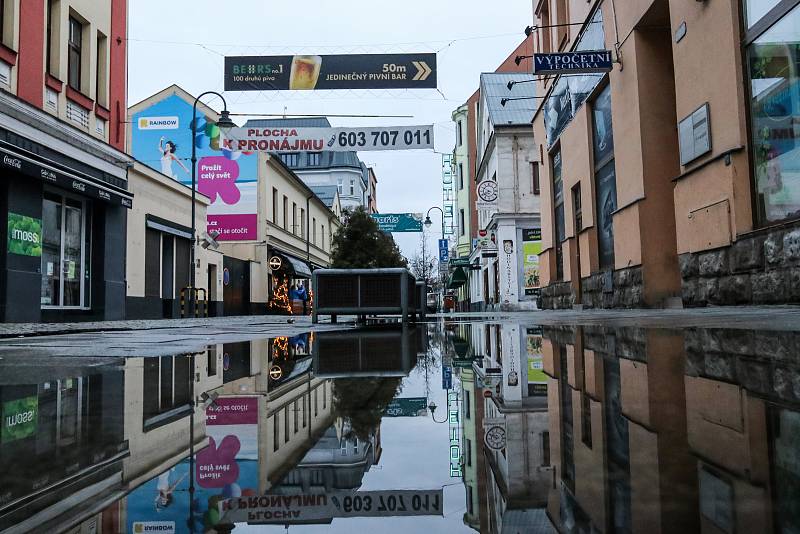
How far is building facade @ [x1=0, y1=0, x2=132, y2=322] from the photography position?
1188 cm

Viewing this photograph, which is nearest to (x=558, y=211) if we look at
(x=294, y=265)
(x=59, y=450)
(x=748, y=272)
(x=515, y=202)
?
(x=515, y=202)

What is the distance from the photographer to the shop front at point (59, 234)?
11.8 meters

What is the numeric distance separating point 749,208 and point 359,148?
10.3 meters

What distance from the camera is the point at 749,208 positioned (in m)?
7.40

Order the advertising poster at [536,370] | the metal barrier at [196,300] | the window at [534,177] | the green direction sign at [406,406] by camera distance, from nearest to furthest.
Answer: the green direction sign at [406,406] < the advertising poster at [536,370] < the metal barrier at [196,300] < the window at [534,177]

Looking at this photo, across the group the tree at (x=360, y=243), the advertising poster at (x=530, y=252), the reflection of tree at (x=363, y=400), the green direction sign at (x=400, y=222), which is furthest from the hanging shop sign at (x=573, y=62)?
the green direction sign at (x=400, y=222)

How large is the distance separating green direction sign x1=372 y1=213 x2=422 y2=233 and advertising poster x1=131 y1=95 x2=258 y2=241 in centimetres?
865

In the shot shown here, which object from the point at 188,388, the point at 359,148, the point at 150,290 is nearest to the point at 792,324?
the point at 188,388

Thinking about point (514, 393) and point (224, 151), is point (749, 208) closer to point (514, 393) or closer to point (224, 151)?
point (514, 393)

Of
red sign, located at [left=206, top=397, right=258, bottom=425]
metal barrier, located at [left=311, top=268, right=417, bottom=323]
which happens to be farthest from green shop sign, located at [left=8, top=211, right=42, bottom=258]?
red sign, located at [left=206, top=397, right=258, bottom=425]

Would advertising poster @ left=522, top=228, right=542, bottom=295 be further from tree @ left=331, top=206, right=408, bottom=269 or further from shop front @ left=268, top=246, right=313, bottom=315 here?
shop front @ left=268, top=246, right=313, bottom=315

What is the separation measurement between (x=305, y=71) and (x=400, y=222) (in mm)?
21311

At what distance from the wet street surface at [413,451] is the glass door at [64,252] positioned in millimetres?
12471

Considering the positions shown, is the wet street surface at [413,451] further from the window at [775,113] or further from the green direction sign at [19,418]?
the window at [775,113]
